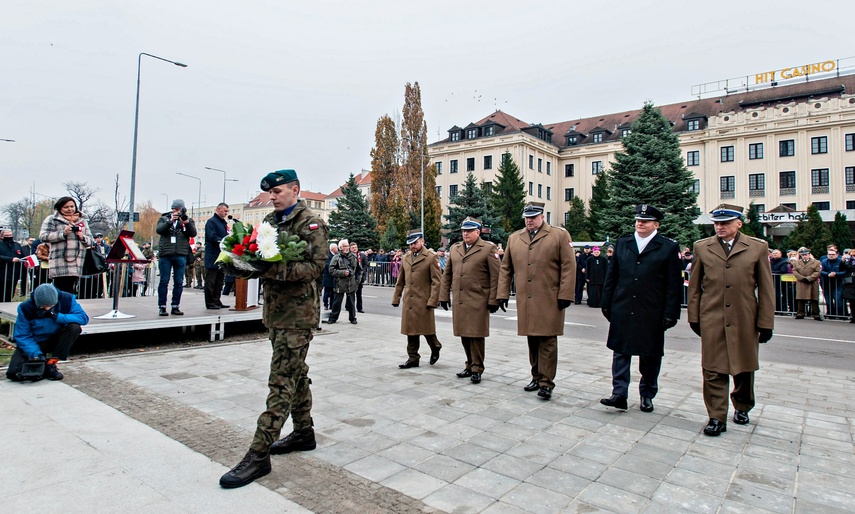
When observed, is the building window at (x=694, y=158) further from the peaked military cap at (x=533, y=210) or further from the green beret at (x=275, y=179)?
the green beret at (x=275, y=179)

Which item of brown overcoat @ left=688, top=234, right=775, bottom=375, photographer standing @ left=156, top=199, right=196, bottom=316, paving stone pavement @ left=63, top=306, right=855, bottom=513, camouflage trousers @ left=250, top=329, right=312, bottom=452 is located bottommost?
paving stone pavement @ left=63, top=306, right=855, bottom=513

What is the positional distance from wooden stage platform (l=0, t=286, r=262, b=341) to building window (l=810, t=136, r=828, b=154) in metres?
61.3

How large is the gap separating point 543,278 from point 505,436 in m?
2.15

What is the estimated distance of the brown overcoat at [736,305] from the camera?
4.73 metres

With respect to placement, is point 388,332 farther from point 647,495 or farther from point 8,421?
point 647,495

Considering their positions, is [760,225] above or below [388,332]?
above

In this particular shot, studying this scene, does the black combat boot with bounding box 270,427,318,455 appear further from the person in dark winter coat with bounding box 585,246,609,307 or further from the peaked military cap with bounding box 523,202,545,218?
the person in dark winter coat with bounding box 585,246,609,307

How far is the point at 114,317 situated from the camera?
8305 millimetres

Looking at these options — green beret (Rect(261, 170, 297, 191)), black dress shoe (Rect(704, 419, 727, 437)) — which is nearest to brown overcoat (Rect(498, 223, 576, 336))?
black dress shoe (Rect(704, 419, 727, 437))

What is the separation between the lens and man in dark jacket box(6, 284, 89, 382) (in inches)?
234

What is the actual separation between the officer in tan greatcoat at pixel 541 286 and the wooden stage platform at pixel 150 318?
5384mm

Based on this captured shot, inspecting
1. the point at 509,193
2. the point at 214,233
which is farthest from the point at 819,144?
the point at 214,233

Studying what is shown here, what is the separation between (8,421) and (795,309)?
18.7m

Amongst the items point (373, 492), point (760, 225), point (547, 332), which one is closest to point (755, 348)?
point (547, 332)
